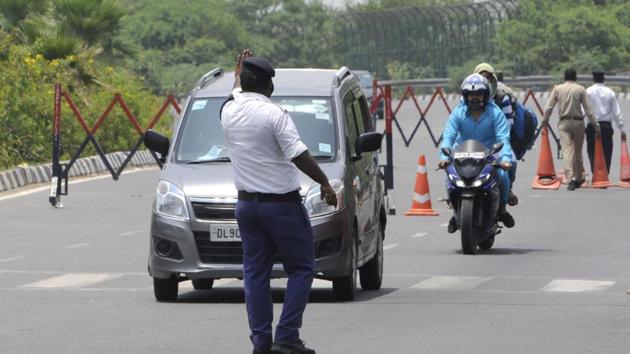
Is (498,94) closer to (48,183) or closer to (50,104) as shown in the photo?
(48,183)

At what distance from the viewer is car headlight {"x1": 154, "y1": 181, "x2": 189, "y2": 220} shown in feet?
44.1

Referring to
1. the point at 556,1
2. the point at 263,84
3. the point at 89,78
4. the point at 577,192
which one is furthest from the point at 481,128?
the point at 556,1

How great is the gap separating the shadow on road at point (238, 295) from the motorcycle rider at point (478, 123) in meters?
3.85

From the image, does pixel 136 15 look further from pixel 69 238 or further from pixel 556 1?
pixel 69 238

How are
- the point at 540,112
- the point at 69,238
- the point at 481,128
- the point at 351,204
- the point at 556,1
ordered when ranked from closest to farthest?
1. the point at 351,204
2. the point at 481,128
3. the point at 69,238
4. the point at 540,112
5. the point at 556,1

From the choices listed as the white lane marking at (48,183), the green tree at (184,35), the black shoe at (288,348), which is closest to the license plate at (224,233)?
the black shoe at (288,348)

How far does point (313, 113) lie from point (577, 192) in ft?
A: 47.3

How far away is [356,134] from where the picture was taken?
49.4ft

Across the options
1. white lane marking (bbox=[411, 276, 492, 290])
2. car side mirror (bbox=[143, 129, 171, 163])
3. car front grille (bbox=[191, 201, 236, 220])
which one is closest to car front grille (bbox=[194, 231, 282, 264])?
car front grille (bbox=[191, 201, 236, 220])

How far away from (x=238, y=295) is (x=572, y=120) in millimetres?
15200

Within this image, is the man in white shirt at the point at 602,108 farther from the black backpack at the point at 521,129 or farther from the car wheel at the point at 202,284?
the car wheel at the point at 202,284

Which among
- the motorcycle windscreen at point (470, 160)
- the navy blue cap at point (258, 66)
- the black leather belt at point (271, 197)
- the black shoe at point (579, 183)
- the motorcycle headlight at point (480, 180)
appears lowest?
the black shoe at point (579, 183)

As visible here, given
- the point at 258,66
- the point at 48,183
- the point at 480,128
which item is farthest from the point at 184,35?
the point at 258,66

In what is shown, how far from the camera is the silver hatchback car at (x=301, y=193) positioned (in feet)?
43.5
